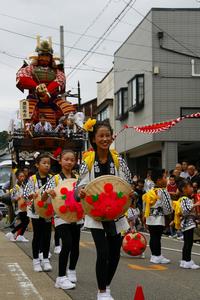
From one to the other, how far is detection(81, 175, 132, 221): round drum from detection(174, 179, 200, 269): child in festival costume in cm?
317

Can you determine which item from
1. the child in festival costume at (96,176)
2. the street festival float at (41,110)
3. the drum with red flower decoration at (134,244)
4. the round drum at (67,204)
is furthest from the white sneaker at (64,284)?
the street festival float at (41,110)

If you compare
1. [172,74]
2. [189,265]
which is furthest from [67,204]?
[172,74]

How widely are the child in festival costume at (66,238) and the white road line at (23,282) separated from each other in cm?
36

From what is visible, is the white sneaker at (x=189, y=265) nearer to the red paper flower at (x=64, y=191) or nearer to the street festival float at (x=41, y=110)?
the red paper flower at (x=64, y=191)

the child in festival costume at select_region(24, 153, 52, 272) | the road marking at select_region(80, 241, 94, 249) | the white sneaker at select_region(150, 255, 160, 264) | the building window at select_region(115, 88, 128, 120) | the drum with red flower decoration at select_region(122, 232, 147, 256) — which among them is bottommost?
the road marking at select_region(80, 241, 94, 249)

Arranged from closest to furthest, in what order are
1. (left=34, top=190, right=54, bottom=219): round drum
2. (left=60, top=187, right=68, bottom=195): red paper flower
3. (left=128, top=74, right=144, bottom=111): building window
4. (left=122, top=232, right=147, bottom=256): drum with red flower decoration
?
(left=60, top=187, right=68, bottom=195): red paper flower → (left=34, top=190, right=54, bottom=219): round drum → (left=122, top=232, right=147, bottom=256): drum with red flower decoration → (left=128, top=74, right=144, bottom=111): building window

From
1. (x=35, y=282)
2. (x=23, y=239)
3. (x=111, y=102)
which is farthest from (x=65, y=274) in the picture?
(x=111, y=102)

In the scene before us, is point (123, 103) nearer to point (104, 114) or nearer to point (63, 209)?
point (104, 114)

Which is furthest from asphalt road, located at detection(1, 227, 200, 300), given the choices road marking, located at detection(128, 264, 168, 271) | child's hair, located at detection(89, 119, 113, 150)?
child's hair, located at detection(89, 119, 113, 150)

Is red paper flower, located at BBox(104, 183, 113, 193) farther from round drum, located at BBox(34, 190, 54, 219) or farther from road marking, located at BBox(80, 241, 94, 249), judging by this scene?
road marking, located at BBox(80, 241, 94, 249)

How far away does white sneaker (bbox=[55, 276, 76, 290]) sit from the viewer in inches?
278

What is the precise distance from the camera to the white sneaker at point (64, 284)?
706 centimetres

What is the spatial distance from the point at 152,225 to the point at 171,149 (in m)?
14.9

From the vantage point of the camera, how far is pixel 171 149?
24484 millimetres
